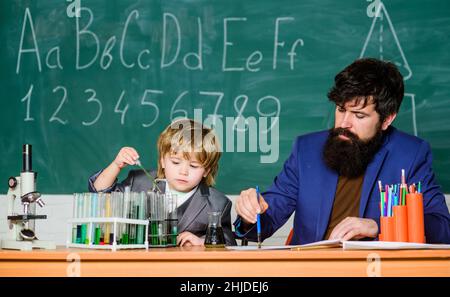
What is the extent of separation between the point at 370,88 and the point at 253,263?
1318 mm

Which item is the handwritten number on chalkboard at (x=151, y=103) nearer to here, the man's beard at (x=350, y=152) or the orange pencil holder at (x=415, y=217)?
the man's beard at (x=350, y=152)

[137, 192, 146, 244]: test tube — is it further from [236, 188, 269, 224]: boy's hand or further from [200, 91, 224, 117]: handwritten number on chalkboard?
[200, 91, 224, 117]: handwritten number on chalkboard

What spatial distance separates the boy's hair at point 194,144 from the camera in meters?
3.07

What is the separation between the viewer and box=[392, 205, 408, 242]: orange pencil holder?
235 centimetres

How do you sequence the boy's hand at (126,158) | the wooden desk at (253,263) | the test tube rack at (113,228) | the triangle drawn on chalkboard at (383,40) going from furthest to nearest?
the triangle drawn on chalkboard at (383,40)
the boy's hand at (126,158)
the test tube rack at (113,228)
the wooden desk at (253,263)

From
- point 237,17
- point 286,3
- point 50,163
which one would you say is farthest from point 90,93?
point 286,3

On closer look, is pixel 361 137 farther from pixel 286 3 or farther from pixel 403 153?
pixel 286 3

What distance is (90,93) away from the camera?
13.5ft

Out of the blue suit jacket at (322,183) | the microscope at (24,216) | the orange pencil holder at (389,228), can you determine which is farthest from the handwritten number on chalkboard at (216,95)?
the orange pencil holder at (389,228)

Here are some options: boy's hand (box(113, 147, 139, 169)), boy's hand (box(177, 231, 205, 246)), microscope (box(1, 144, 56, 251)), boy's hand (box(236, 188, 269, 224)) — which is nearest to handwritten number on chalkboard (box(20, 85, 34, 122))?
boy's hand (box(113, 147, 139, 169))

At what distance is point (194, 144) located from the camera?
3.10m

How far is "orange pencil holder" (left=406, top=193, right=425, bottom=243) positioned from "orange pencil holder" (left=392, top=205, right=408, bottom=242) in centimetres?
2

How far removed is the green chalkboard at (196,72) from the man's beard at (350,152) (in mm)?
899

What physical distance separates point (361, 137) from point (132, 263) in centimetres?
135
